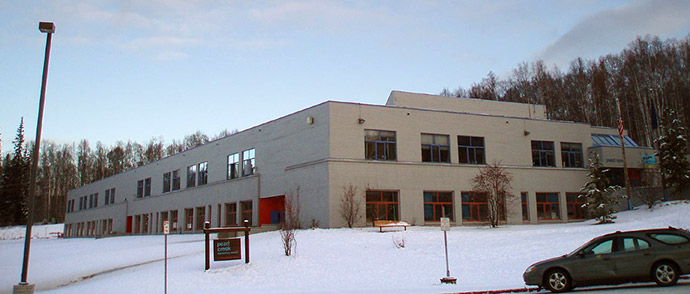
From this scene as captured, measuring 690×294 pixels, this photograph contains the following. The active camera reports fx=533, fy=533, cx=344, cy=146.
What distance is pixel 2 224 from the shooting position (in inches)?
4053

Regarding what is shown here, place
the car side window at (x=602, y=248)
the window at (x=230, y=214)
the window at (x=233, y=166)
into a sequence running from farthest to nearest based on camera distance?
the window at (x=233, y=166), the window at (x=230, y=214), the car side window at (x=602, y=248)

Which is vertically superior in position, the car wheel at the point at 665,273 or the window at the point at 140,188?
the window at the point at 140,188

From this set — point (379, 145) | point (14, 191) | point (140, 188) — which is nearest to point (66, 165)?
point (14, 191)

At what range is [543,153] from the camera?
1732 inches

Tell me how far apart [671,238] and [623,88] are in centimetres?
5648

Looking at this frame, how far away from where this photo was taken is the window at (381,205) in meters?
36.4

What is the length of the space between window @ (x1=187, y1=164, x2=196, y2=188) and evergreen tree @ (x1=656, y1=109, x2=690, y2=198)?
138ft

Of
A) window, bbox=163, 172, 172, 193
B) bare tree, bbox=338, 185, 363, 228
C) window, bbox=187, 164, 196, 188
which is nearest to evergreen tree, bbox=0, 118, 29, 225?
window, bbox=163, 172, 172, 193

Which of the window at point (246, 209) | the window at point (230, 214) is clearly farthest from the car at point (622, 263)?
the window at point (230, 214)

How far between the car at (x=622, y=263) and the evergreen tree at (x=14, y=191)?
354 ft

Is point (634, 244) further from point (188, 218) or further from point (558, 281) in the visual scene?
point (188, 218)

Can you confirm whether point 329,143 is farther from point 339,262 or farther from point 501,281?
point 501,281

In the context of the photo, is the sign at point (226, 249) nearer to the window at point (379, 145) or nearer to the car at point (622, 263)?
the car at point (622, 263)

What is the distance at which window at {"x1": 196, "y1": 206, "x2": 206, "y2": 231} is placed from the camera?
51469mm
